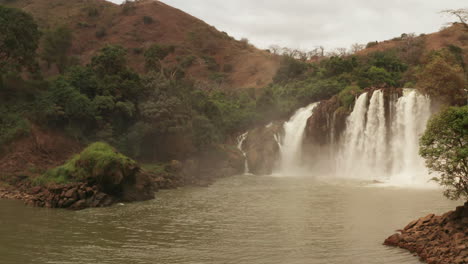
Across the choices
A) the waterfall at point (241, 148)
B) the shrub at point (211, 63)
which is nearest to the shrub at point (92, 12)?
the shrub at point (211, 63)

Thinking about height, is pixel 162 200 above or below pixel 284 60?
below

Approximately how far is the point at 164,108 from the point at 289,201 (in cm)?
1675

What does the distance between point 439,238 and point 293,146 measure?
33.1 m

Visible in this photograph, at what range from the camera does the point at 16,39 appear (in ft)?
118

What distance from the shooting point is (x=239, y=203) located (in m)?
25.3

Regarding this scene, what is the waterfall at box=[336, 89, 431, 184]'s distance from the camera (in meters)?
35.6

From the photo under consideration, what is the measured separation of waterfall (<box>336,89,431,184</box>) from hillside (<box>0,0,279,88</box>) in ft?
132

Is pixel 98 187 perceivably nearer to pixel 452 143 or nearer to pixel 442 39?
pixel 452 143

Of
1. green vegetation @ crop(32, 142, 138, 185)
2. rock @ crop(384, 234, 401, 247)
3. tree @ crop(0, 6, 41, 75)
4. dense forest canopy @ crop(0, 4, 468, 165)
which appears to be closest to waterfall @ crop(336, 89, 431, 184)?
dense forest canopy @ crop(0, 4, 468, 165)

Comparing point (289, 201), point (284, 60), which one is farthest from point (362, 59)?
point (289, 201)

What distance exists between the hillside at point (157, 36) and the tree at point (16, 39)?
4375cm

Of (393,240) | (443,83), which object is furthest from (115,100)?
(393,240)

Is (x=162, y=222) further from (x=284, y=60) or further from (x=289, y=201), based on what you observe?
(x=284, y=60)

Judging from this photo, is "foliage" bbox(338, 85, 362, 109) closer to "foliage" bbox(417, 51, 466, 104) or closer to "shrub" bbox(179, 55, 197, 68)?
"foliage" bbox(417, 51, 466, 104)
